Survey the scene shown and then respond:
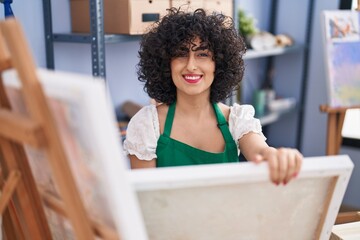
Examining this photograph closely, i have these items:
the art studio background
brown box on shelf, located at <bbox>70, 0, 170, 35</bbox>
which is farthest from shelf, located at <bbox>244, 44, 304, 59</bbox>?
brown box on shelf, located at <bbox>70, 0, 170, 35</bbox>

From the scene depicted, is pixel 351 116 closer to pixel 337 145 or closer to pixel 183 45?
pixel 337 145

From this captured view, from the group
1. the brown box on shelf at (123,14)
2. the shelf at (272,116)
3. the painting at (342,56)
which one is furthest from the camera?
the shelf at (272,116)

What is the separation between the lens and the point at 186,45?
4.12 feet

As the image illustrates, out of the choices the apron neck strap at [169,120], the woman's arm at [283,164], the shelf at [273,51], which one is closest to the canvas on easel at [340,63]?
the shelf at [273,51]

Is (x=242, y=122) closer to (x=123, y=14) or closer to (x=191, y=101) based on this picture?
(x=191, y=101)

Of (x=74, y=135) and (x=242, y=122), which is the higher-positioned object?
(x=74, y=135)

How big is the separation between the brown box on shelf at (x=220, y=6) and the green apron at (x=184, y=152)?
3.22 ft

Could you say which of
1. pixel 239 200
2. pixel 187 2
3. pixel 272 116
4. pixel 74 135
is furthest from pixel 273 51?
pixel 74 135

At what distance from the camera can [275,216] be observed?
0.90 m

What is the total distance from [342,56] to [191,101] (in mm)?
1451

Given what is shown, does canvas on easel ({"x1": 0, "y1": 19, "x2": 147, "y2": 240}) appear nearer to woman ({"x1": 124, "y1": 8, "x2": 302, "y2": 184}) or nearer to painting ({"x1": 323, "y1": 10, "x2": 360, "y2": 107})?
woman ({"x1": 124, "y1": 8, "x2": 302, "y2": 184})

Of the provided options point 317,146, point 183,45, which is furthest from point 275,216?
point 317,146

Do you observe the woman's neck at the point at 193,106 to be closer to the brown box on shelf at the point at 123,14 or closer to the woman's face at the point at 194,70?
the woman's face at the point at 194,70

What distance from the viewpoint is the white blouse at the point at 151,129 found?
1301 mm
